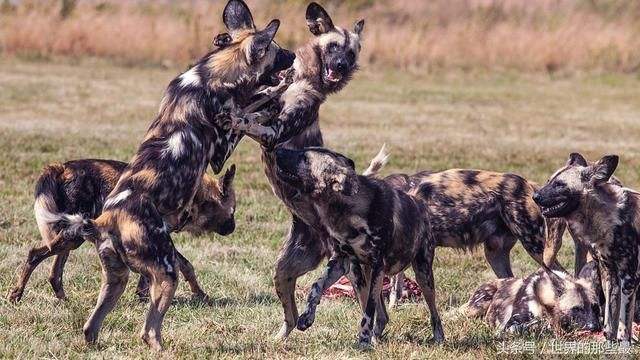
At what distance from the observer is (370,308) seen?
6594 millimetres

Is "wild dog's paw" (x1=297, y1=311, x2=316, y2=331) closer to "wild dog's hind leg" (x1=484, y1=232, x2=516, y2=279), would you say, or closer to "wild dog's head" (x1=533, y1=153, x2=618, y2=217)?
"wild dog's head" (x1=533, y1=153, x2=618, y2=217)

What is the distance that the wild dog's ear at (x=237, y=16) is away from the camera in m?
7.45

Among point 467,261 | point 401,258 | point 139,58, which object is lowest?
point 139,58

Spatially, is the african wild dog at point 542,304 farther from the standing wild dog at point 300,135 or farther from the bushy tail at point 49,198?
the bushy tail at point 49,198

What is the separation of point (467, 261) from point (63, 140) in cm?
720

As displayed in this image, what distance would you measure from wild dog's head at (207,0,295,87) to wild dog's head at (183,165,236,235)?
1.73 metres

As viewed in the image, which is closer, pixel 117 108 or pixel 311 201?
pixel 311 201

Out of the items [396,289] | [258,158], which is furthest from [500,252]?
[258,158]

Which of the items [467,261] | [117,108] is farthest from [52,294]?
[117,108]

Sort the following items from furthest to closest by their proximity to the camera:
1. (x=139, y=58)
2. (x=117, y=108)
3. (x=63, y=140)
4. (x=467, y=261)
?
(x=139, y=58) → (x=117, y=108) → (x=63, y=140) → (x=467, y=261)

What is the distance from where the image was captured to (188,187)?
6.55m

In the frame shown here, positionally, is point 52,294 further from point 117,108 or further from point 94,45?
point 94,45

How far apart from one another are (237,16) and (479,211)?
2.08 m

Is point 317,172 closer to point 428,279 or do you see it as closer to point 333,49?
point 428,279
